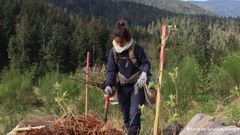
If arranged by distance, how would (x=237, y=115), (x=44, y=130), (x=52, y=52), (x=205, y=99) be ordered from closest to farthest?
(x=44, y=130), (x=237, y=115), (x=205, y=99), (x=52, y=52)

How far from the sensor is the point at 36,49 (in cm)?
3869

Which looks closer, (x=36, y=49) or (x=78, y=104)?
(x=78, y=104)

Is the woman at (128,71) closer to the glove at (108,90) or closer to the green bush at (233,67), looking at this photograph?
the glove at (108,90)

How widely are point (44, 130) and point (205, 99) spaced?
4805 millimetres

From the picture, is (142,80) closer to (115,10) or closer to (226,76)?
(226,76)

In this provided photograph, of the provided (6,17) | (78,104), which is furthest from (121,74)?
(6,17)

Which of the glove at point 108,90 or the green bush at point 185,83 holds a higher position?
the glove at point 108,90

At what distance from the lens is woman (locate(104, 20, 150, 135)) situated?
4.42m

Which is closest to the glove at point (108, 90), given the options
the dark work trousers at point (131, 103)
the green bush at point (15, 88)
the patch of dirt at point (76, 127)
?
the dark work trousers at point (131, 103)

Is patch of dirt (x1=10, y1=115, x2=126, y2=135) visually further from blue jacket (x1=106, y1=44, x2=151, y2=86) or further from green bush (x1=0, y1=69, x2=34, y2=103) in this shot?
green bush (x1=0, y1=69, x2=34, y2=103)

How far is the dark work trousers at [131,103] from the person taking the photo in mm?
4480

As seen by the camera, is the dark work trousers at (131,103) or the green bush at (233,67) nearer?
the dark work trousers at (131,103)

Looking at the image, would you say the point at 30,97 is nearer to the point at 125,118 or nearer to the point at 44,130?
the point at 125,118

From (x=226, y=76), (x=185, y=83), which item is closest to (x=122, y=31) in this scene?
(x=185, y=83)
